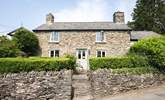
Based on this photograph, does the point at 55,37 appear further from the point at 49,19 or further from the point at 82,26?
the point at 82,26

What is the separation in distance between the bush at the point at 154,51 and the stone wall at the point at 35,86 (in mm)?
7740

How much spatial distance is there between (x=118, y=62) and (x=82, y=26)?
39.3 feet

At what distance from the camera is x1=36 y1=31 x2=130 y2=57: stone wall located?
33.0m

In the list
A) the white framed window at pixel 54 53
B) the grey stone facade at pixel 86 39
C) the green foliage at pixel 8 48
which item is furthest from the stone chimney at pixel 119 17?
the green foliage at pixel 8 48

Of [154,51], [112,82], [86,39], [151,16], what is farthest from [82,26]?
[151,16]

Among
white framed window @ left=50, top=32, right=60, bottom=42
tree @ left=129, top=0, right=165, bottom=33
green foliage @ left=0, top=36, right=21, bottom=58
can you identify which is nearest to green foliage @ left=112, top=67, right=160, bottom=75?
green foliage @ left=0, top=36, right=21, bottom=58

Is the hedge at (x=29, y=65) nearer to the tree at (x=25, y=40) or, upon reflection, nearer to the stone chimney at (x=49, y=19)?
the tree at (x=25, y=40)

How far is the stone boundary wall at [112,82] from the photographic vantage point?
2150 cm

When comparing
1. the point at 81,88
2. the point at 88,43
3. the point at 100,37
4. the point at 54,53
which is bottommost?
the point at 81,88

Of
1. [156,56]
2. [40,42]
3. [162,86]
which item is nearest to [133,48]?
[156,56]

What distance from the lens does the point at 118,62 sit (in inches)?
924

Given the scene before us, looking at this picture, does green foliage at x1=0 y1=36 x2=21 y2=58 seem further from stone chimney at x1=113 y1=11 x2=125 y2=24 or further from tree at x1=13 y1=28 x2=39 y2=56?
stone chimney at x1=113 y1=11 x2=125 y2=24

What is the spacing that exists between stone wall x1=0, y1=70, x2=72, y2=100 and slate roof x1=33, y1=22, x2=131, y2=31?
43.9ft

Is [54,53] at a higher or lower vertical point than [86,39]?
lower
